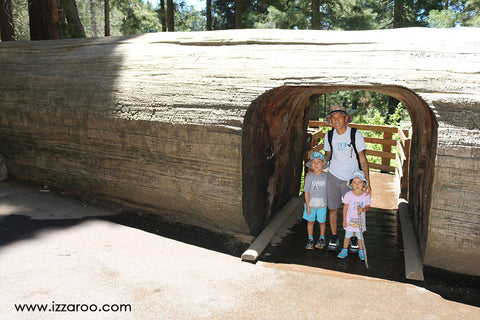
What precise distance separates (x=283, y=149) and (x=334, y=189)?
148 centimetres

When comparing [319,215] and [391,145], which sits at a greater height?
[391,145]

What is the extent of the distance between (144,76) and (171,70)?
454mm

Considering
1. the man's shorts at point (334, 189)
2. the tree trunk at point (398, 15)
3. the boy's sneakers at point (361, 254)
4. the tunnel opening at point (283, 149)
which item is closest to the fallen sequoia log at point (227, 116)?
the tunnel opening at point (283, 149)

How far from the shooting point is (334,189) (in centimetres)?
466

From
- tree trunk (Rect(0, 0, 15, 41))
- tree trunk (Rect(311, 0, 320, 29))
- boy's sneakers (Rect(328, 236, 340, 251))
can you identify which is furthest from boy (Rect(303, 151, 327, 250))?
tree trunk (Rect(311, 0, 320, 29))

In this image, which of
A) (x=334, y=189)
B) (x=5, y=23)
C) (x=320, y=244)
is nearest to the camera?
(x=334, y=189)

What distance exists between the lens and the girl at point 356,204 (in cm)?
430

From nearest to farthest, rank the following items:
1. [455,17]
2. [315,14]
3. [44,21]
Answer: [44,21] < [455,17] < [315,14]

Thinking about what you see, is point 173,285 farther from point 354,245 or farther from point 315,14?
point 315,14

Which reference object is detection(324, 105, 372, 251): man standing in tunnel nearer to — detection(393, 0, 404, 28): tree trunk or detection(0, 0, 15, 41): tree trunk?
detection(0, 0, 15, 41): tree trunk

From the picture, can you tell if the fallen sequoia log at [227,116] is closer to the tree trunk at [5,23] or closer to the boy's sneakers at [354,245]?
the boy's sneakers at [354,245]

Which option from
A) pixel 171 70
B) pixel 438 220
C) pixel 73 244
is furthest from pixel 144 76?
pixel 438 220

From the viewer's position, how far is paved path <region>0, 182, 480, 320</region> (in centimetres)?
342

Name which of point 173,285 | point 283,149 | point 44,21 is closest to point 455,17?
point 283,149
